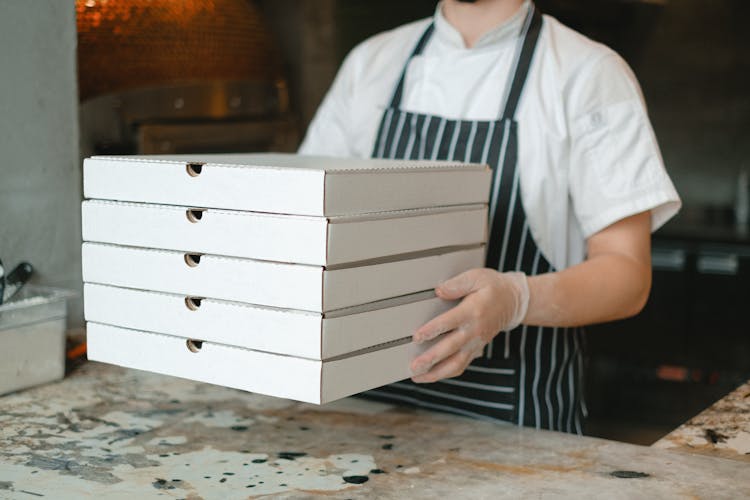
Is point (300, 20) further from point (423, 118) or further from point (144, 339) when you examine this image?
point (144, 339)

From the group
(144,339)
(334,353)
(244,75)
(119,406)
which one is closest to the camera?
(334,353)

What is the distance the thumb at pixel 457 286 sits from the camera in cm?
116

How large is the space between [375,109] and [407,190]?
30.7 inches

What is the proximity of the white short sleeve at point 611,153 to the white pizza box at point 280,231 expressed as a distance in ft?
1.32

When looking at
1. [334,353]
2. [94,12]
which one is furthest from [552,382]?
[94,12]

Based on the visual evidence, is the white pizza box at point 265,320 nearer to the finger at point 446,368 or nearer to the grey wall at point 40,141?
the finger at point 446,368

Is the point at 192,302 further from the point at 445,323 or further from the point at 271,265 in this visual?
the point at 445,323

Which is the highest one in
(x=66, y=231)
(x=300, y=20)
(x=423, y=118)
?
(x=300, y=20)

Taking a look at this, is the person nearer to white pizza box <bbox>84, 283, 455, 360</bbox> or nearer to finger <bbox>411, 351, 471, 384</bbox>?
finger <bbox>411, 351, 471, 384</bbox>

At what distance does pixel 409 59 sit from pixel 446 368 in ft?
2.72

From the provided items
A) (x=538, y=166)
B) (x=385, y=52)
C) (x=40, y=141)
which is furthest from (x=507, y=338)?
(x=40, y=141)

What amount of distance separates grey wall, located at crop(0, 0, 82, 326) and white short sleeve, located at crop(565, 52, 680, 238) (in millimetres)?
910

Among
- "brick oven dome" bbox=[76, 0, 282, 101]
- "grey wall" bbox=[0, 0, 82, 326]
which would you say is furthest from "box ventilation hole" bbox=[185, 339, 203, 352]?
"brick oven dome" bbox=[76, 0, 282, 101]

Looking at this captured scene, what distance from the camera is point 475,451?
118cm
